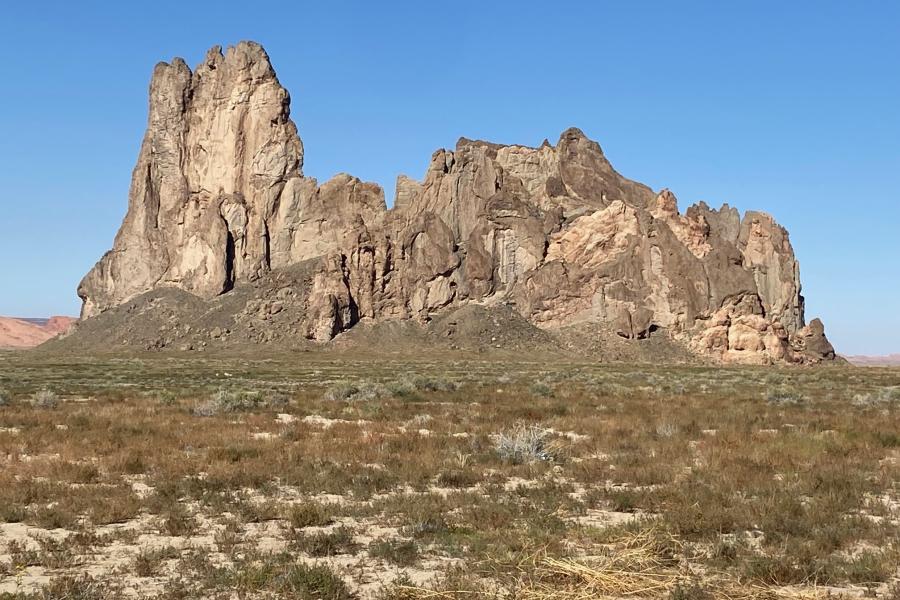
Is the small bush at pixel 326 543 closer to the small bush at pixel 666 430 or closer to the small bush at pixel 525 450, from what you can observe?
the small bush at pixel 525 450

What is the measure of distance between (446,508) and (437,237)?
11677 cm

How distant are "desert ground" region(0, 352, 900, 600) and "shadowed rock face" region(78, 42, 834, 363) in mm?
92488

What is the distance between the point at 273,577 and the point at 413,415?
18.1 metres

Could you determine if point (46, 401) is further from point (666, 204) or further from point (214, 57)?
point (214, 57)

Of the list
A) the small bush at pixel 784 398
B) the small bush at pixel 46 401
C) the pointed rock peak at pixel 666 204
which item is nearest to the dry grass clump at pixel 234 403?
the small bush at pixel 46 401

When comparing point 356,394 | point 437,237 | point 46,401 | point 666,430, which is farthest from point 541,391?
point 437,237

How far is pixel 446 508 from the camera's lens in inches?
500

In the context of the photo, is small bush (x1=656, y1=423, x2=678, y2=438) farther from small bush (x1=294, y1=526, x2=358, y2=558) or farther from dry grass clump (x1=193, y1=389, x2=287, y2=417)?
dry grass clump (x1=193, y1=389, x2=287, y2=417)

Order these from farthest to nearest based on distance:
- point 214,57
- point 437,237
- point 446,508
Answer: point 214,57
point 437,237
point 446,508

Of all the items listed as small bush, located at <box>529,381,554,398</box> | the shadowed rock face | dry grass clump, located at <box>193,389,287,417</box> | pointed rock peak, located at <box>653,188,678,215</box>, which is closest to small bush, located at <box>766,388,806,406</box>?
small bush, located at <box>529,381,554,398</box>

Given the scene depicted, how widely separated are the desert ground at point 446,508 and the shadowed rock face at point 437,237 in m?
92.5

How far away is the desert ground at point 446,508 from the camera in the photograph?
354 inches

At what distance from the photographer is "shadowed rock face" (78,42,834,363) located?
116438 millimetres

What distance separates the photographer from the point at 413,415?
88.8 ft
